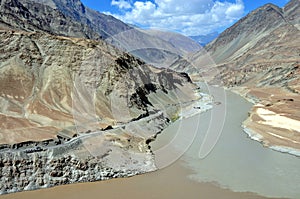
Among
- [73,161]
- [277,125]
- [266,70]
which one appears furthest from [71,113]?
[266,70]

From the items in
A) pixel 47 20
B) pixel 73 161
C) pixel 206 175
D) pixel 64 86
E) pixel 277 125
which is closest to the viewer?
pixel 73 161

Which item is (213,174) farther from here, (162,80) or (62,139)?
(162,80)

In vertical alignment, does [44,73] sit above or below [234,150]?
above

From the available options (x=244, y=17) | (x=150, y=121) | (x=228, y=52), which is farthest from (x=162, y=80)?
(x=244, y=17)

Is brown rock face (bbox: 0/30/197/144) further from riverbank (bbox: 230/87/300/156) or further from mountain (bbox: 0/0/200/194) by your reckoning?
riverbank (bbox: 230/87/300/156)

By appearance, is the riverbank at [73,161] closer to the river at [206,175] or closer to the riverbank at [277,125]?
the river at [206,175]

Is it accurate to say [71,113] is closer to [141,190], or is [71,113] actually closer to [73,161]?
[73,161]
